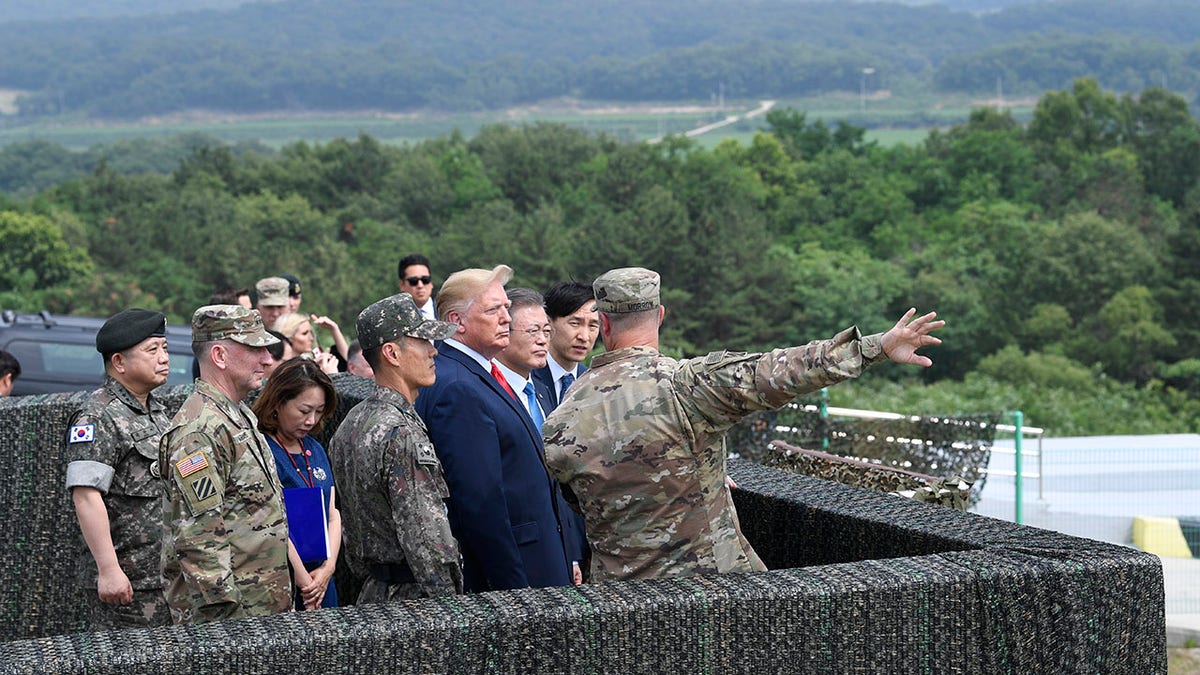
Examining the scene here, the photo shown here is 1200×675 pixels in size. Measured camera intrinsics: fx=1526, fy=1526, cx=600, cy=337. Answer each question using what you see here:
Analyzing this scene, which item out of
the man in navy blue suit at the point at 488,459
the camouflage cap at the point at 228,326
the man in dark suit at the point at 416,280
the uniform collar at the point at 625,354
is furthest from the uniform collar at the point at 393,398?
the man in dark suit at the point at 416,280

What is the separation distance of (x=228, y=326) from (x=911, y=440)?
758cm

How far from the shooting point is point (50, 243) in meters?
65.5

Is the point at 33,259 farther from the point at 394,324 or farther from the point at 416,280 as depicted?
the point at 394,324

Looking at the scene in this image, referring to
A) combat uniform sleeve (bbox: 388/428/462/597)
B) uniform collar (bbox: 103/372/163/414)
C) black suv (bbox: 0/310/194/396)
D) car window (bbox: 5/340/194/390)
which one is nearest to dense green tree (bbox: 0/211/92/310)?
black suv (bbox: 0/310/194/396)

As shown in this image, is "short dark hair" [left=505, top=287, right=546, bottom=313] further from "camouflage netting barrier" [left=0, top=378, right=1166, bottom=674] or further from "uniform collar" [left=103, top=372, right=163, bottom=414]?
"camouflage netting barrier" [left=0, top=378, right=1166, bottom=674]

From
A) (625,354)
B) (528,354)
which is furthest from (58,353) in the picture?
(625,354)

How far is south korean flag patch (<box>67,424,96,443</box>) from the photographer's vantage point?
418cm

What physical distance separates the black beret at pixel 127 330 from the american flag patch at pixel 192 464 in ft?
2.26

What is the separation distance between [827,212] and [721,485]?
79897 millimetres

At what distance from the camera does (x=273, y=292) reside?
6.77m

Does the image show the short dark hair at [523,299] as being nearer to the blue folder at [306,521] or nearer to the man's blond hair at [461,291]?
the man's blond hair at [461,291]

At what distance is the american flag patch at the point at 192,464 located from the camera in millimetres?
3660

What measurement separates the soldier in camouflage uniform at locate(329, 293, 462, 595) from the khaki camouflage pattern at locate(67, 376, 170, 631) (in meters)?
0.74

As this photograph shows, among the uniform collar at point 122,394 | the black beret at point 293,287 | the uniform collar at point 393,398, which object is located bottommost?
the black beret at point 293,287
